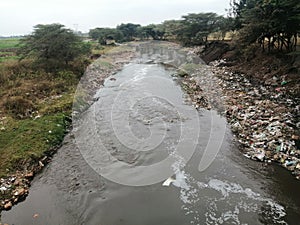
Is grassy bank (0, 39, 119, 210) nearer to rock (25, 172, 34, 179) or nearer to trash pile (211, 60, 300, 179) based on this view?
rock (25, 172, 34, 179)

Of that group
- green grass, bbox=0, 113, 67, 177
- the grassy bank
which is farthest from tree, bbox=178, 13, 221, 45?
green grass, bbox=0, 113, 67, 177

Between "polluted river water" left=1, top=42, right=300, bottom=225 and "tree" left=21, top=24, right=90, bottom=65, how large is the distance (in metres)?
10.3

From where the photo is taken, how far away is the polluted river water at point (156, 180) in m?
6.40

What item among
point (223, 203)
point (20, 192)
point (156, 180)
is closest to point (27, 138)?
point (20, 192)

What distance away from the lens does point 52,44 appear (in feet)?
66.0

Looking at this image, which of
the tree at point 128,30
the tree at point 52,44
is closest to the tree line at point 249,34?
the tree at point 52,44

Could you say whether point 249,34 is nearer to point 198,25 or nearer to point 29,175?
point 29,175

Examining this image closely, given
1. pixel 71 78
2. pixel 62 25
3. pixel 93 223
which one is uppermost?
pixel 62 25

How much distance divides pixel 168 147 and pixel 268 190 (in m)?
3.79

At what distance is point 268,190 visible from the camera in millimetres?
7125

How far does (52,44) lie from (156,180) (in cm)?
1615

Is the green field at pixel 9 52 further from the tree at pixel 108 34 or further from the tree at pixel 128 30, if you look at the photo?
the tree at pixel 128 30

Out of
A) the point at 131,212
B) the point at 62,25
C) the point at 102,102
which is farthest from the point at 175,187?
the point at 62,25

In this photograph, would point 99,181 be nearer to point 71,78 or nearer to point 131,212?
point 131,212
